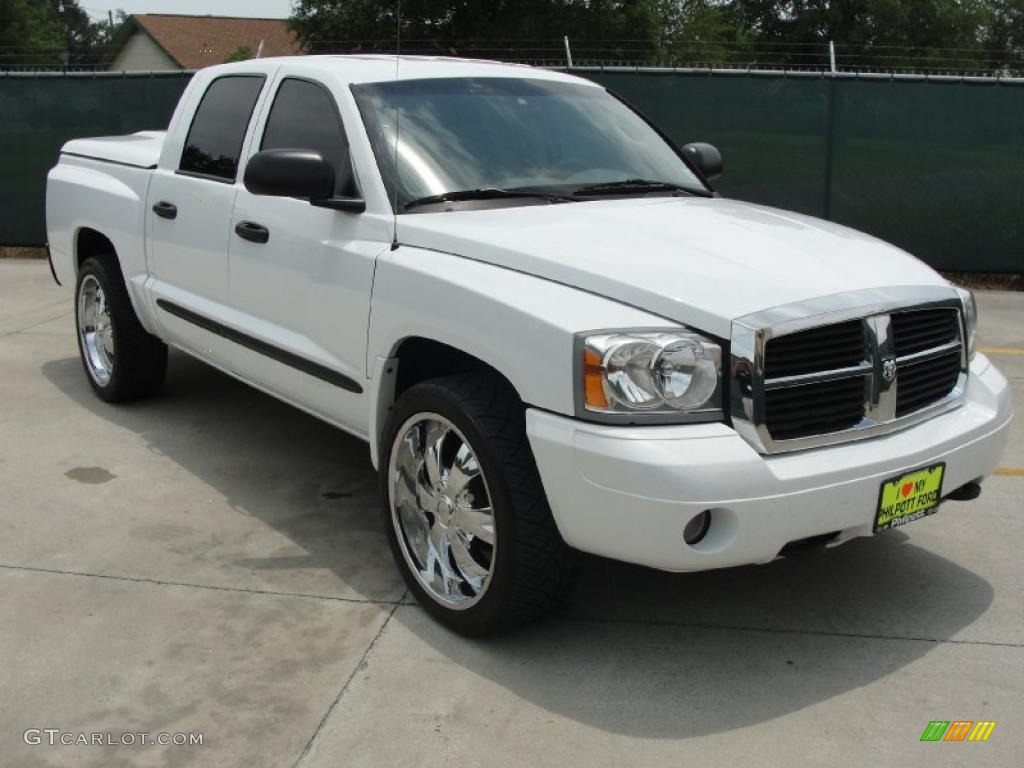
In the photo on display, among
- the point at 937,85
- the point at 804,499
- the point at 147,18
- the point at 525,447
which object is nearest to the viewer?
the point at 804,499

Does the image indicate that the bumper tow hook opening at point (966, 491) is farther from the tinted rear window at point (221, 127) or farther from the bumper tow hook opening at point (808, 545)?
the tinted rear window at point (221, 127)

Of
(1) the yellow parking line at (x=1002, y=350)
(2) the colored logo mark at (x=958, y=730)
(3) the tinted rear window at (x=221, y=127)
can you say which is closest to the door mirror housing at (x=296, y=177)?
(3) the tinted rear window at (x=221, y=127)

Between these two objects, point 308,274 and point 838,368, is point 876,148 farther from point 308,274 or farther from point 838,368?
point 838,368

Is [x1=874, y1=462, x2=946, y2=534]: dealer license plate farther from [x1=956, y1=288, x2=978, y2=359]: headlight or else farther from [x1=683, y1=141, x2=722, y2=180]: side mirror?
[x1=683, y1=141, x2=722, y2=180]: side mirror

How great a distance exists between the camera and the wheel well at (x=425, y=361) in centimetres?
420

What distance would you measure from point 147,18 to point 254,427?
55.5m

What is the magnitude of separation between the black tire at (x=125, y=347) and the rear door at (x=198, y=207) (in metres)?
0.52

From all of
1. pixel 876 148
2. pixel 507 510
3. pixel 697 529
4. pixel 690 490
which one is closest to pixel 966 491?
pixel 697 529

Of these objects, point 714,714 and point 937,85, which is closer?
point 714,714

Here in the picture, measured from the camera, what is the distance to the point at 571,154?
16.0 ft

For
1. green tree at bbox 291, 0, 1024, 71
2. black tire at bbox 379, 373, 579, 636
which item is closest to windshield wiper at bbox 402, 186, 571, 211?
black tire at bbox 379, 373, 579, 636

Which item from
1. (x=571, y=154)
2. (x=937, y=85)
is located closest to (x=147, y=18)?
(x=937, y=85)

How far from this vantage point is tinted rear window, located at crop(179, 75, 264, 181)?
542 centimetres

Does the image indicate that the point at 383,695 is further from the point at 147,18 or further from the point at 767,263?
the point at 147,18
